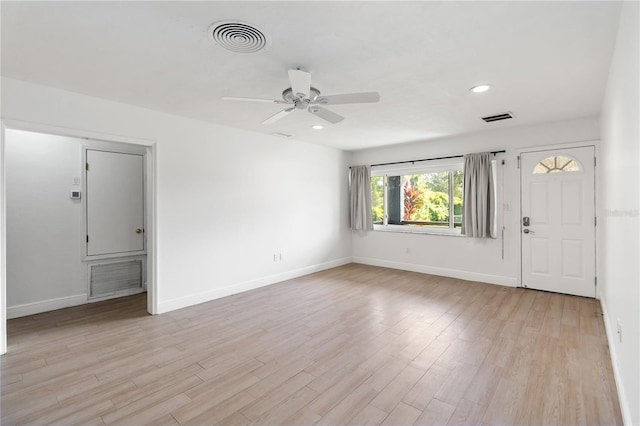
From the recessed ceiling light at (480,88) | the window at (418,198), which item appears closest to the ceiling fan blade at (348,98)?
the recessed ceiling light at (480,88)

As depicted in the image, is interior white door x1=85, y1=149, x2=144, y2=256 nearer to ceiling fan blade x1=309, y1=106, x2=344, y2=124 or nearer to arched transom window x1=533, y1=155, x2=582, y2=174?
ceiling fan blade x1=309, y1=106, x2=344, y2=124

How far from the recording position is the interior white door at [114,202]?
4.40m

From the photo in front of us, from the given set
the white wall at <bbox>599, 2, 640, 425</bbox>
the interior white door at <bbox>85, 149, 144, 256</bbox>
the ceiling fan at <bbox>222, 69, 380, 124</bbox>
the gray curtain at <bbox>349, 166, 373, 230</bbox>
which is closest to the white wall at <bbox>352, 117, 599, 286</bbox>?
the gray curtain at <bbox>349, 166, 373, 230</bbox>

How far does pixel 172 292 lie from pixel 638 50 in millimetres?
4591

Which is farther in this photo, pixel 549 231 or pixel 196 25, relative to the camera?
pixel 549 231

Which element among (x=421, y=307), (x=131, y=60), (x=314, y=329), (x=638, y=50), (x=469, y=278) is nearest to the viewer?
(x=638, y=50)

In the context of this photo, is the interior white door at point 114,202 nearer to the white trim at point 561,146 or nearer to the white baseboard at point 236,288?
the white baseboard at point 236,288

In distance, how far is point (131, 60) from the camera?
8.23ft

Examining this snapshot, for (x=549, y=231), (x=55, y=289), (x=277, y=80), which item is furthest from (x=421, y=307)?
(x=55, y=289)

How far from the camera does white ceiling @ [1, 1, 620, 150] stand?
1.88 meters

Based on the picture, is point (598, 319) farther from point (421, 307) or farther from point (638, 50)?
point (638, 50)

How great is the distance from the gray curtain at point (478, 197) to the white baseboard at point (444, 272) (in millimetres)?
683

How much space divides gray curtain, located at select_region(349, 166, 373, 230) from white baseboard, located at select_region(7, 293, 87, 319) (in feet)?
16.0

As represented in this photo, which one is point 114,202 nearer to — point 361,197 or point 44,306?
point 44,306
